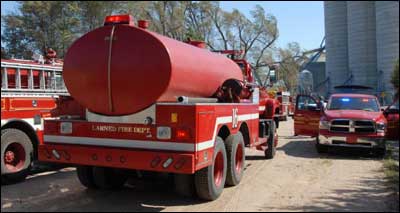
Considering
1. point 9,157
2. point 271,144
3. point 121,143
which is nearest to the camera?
point 121,143

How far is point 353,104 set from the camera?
13602mm

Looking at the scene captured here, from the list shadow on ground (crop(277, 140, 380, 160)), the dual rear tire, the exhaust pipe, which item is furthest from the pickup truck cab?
the exhaust pipe

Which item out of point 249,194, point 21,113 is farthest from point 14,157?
point 249,194

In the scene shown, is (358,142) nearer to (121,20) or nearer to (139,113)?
(139,113)

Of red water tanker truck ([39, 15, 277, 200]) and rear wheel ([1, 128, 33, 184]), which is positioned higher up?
red water tanker truck ([39, 15, 277, 200])

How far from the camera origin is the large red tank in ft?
20.6

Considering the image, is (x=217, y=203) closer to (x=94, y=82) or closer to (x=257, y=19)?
(x=94, y=82)

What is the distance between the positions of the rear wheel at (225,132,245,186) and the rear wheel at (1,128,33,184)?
3.90m

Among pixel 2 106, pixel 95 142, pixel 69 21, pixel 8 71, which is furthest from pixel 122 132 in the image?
pixel 69 21

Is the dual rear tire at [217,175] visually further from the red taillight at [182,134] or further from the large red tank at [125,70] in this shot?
the large red tank at [125,70]

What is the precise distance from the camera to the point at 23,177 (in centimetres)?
860

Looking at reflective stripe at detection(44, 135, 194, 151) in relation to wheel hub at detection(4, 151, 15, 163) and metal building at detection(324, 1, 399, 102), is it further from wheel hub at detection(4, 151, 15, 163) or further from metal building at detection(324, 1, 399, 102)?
metal building at detection(324, 1, 399, 102)

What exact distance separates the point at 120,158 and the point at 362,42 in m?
43.7

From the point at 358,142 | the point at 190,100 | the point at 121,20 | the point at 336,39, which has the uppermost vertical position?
the point at 336,39
